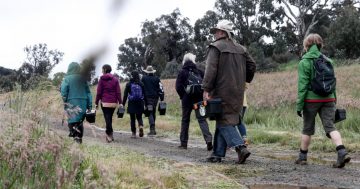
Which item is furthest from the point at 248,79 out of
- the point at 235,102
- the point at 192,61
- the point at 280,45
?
the point at 280,45

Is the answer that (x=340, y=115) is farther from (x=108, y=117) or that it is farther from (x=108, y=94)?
(x=108, y=117)

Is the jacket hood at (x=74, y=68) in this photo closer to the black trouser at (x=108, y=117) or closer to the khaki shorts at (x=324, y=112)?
the khaki shorts at (x=324, y=112)

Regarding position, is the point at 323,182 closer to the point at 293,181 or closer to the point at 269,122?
the point at 293,181

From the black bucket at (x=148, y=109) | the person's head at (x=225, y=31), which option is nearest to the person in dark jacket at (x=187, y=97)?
the person's head at (x=225, y=31)

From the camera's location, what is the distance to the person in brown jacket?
738cm

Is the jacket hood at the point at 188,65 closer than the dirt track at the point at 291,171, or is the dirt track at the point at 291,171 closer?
the dirt track at the point at 291,171

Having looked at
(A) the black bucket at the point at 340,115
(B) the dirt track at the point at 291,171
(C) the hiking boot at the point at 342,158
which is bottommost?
(B) the dirt track at the point at 291,171

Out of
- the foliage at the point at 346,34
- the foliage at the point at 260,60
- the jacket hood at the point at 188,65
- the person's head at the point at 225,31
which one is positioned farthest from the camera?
the foliage at the point at 346,34

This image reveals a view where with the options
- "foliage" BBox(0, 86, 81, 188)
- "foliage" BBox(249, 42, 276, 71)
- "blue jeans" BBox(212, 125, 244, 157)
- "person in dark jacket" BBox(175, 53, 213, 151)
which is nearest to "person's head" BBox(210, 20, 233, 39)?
"blue jeans" BBox(212, 125, 244, 157)

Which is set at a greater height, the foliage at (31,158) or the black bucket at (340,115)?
the black bucket at (340,115)

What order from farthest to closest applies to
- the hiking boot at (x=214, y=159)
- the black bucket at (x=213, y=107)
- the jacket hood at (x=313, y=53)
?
1. the hiking boot at (x=214, y=159)
2. the jacket hood at (x=313, y=53)
3. the black bucket at (x=213, y=107)

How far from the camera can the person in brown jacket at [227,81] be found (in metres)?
7.38

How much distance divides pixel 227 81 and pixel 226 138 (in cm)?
79

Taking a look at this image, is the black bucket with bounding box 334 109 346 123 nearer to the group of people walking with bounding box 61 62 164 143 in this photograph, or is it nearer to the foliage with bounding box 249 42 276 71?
the group of people walking with bounding box 61 62 164 143
